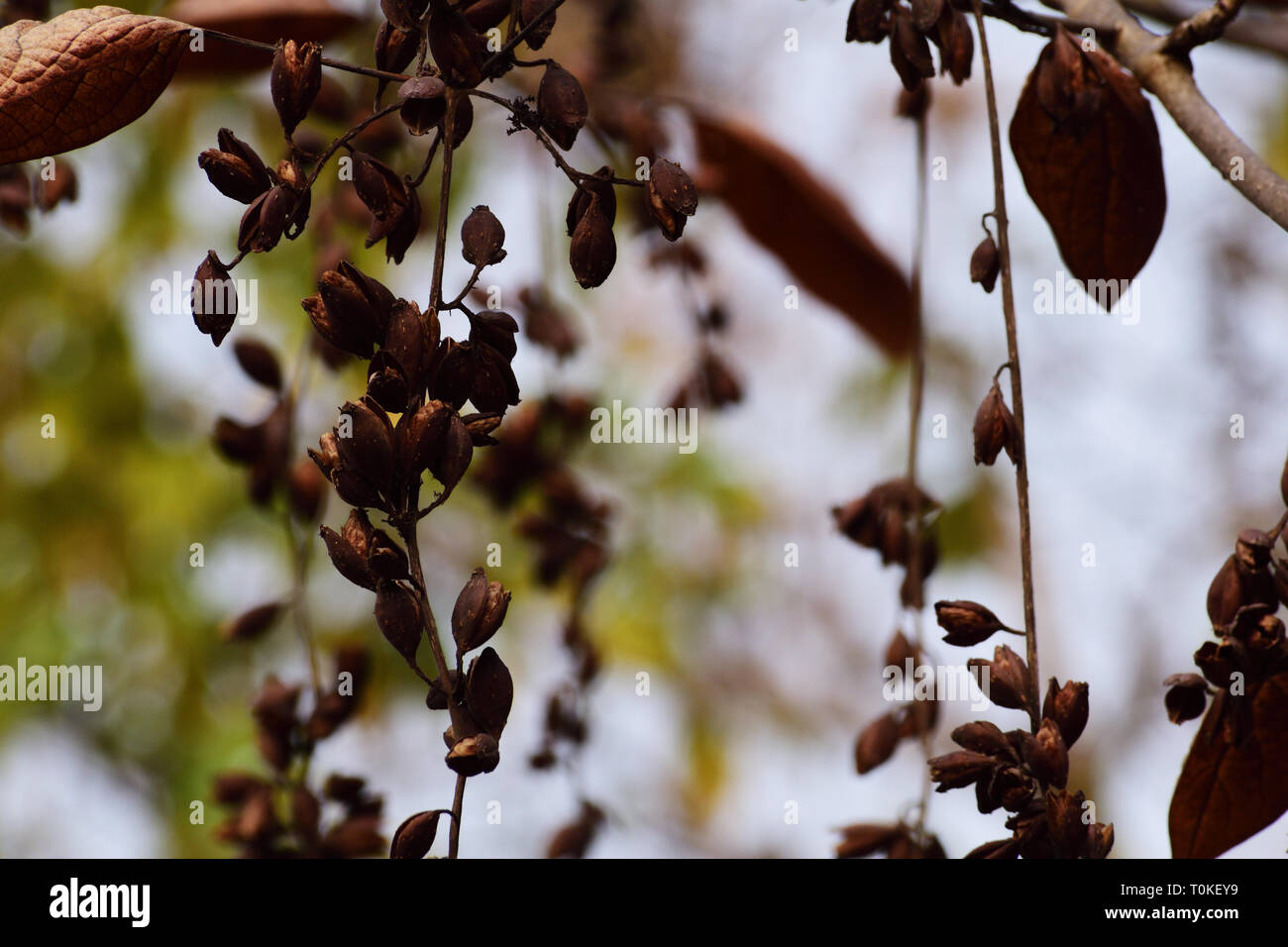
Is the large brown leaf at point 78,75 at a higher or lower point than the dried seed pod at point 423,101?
higher

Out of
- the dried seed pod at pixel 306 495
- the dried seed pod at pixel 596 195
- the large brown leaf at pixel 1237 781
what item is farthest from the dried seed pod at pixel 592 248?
the dried seed pod at pixel 306 495

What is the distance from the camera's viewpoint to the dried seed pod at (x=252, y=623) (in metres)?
0.87

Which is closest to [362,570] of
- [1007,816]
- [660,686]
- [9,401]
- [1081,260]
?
[1007,816]

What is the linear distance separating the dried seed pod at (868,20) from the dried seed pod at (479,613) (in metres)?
0.31

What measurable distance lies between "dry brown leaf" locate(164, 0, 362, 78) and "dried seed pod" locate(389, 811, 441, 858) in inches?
23.1

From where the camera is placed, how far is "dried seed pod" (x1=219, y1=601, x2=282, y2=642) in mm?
866

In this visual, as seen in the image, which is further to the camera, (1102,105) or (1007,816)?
(1102,105)

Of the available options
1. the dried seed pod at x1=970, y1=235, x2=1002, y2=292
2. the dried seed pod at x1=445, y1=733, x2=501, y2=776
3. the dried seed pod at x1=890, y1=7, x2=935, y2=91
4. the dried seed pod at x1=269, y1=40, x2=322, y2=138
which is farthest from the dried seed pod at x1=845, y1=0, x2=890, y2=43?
the dried seed pod at x1=445, y1=733, x2=501, y2=776

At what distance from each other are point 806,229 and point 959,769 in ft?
1.88

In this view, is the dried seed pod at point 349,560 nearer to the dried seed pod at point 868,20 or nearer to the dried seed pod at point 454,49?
the dried seed pod at point 454,49

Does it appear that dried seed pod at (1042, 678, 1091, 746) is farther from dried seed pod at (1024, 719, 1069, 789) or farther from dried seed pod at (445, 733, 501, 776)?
dried seed pod at (445, 733, 501, 776)

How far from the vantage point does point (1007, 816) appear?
1.54 feet
